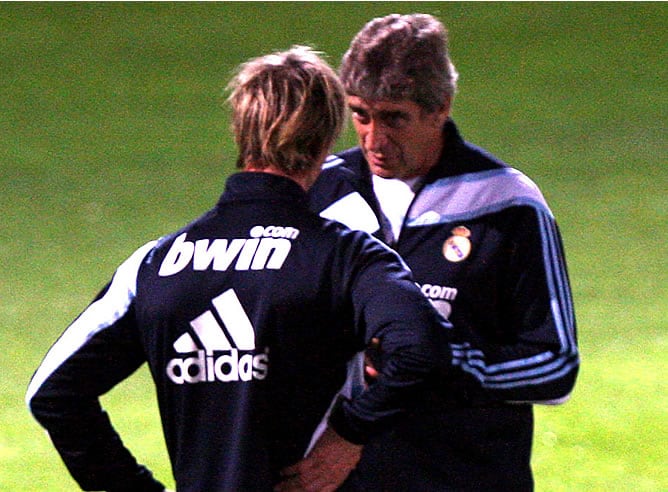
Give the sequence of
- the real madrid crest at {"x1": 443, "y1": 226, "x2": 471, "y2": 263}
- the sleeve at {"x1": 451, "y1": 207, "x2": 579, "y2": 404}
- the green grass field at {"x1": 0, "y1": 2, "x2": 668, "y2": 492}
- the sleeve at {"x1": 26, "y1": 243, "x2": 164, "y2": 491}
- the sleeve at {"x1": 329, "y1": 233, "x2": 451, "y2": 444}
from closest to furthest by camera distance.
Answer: the sleeve at {"x1": 329, "y1": 233, "x2": 451, "y2": 444}, the sleeve at {"x1": 26, "y1": 243, "x2": 164, "y2": 491}, the sleeve at {"x1": 451, "y1": 207, "x2": 579, "y2": 404}, the real madrid crest at {"x1": 443, "y1": 226, "x2": 471, "y2": 263}, the green grass field at {"x1": 0, "y1": 2, "x2": 668, "y2": 492}

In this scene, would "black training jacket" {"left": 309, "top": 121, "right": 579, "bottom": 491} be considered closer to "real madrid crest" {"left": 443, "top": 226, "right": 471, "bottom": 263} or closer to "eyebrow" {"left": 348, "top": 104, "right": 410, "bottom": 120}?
"real madrid crest" {"left": 443, "top": 226, "right": 471, "bottom": 263}

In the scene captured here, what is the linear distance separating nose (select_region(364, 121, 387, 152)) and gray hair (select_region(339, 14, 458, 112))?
7 cm

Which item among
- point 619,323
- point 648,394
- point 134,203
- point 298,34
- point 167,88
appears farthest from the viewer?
point 298,34

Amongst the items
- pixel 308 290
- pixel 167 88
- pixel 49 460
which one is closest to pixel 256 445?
pixel 308 290

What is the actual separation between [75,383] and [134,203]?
493cm

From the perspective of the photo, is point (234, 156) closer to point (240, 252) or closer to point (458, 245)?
point (458, 245)

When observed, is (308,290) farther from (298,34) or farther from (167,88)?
(298,34)

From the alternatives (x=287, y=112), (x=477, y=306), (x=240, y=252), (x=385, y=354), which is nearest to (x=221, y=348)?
(x=240, y=252)

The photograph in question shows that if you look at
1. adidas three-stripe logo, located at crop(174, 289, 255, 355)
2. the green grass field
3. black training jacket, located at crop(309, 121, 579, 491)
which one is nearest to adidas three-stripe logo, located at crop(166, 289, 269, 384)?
adidas three-stripe logo, located at crop(174, 289, 255, 355)

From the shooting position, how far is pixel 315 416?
2.39m

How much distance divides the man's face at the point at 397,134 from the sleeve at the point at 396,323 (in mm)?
541

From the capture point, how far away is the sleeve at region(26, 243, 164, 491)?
7.82ft

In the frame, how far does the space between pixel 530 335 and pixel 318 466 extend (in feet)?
1.81

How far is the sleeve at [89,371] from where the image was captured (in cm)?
238
